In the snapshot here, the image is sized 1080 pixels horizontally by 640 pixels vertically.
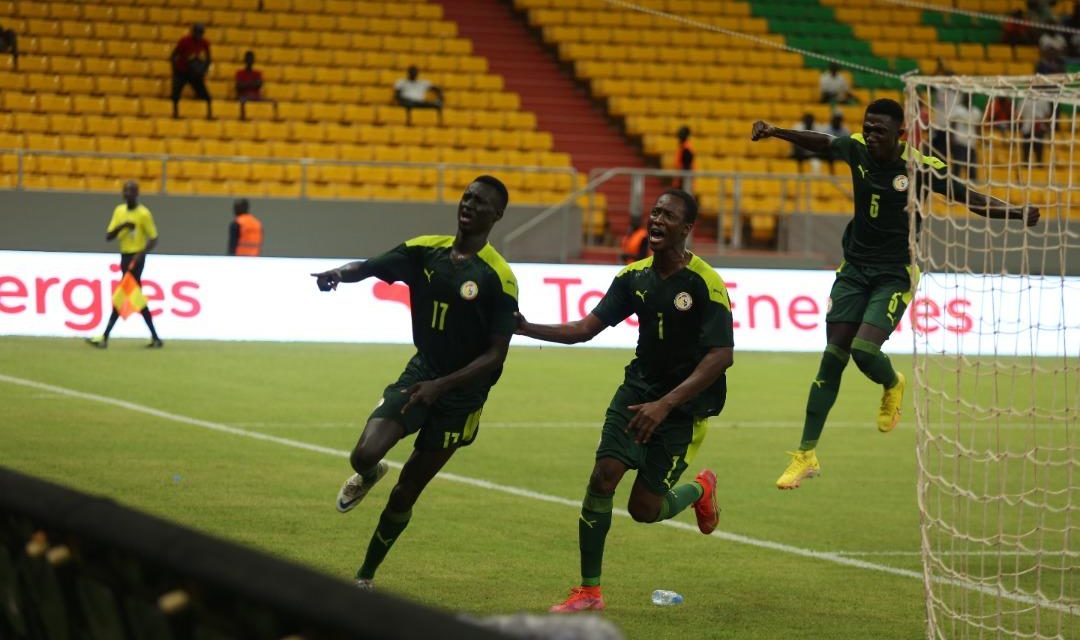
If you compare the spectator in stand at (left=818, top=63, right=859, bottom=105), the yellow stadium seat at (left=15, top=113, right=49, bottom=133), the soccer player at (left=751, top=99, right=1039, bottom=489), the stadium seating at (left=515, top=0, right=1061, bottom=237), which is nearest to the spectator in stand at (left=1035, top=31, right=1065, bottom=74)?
the stadium seating at (left=515, top=0, right=1061, bottom=237)

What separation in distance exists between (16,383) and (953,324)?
1048 centimetres

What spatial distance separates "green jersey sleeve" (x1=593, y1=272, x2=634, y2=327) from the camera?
309 inches

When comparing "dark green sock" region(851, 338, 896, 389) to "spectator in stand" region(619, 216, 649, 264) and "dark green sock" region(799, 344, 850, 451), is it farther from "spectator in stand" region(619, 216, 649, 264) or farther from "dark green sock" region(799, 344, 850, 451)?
"spectator in stand" region(619, 216, 649, 264)

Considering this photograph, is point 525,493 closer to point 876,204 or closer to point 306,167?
point 876,204

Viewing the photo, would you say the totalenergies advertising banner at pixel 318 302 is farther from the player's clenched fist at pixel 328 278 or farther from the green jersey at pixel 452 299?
the player's clenched fist at pixel 328 278

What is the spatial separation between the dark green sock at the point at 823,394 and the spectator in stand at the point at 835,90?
2000 centimetres

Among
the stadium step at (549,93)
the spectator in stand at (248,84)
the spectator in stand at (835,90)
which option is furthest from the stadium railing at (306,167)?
the spectator in stand at (835,90)

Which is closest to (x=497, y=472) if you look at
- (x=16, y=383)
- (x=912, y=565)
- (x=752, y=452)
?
(x=752, y=452)

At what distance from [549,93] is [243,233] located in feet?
28.4

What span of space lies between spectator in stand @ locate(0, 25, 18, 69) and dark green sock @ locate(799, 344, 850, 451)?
1857 centimetres

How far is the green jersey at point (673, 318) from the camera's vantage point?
301 inches

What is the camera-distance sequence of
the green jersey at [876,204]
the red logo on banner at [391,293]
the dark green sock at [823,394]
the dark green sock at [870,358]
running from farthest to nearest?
the red logo on banner at [391,293]
the dark green sock at [823,394]
the dark green sock at [870,358]
the green jersey at [876,204]

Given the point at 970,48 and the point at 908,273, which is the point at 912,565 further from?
the point at 970,48

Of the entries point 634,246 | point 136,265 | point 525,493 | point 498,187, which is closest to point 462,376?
point 498,187
